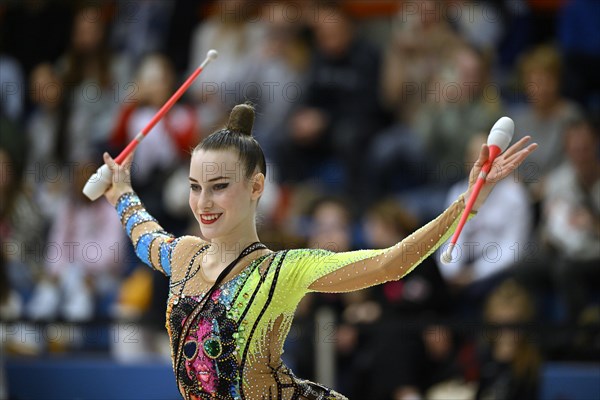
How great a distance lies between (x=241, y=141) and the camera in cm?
348

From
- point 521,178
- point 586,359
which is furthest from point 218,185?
point 521,178

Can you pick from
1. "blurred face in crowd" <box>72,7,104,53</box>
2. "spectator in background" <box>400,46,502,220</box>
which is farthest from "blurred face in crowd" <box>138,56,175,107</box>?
"spectator in background" <box>400,46,502,220</box>

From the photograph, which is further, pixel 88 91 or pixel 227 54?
pixel 88 91

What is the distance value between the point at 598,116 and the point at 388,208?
1.85m

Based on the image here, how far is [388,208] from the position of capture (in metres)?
6.30

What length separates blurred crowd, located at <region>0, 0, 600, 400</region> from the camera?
5973 millimetres

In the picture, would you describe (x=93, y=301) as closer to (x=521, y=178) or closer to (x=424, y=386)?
(x=424, y=386)

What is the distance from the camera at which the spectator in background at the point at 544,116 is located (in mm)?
6988

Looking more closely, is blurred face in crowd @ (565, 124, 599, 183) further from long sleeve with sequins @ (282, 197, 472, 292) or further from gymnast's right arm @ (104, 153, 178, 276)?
long sleeve with sequins @ (282, 197, 472, 292)

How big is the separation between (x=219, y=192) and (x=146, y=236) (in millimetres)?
549

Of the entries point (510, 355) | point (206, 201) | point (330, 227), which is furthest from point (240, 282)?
point (330, 227)

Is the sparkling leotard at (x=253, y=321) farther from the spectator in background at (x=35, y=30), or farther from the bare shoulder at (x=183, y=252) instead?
the spectator in background at (x=35, y=30)

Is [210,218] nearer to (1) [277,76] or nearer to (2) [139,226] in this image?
(2) [139,226]

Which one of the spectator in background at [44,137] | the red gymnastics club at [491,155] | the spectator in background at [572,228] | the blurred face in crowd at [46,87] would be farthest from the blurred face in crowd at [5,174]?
the red gymnastics club at [491,155]
